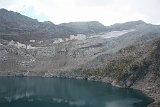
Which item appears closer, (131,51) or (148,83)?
(148,83)

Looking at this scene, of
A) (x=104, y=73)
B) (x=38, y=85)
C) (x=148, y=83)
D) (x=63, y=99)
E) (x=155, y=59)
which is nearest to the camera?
(x=63, y=99)

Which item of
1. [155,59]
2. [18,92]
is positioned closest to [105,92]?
[155,59]

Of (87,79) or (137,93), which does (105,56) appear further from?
(137,93)

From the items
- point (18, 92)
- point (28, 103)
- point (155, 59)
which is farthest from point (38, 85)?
point (155, 59)

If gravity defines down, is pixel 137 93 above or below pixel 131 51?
below

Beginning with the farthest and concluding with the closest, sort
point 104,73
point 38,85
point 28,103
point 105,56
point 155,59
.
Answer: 1. point 105,56
2. point 104,73
3. point 38,85
4. point 155,59
5. point 28,103

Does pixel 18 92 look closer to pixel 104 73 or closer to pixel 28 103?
pixel 28 103
